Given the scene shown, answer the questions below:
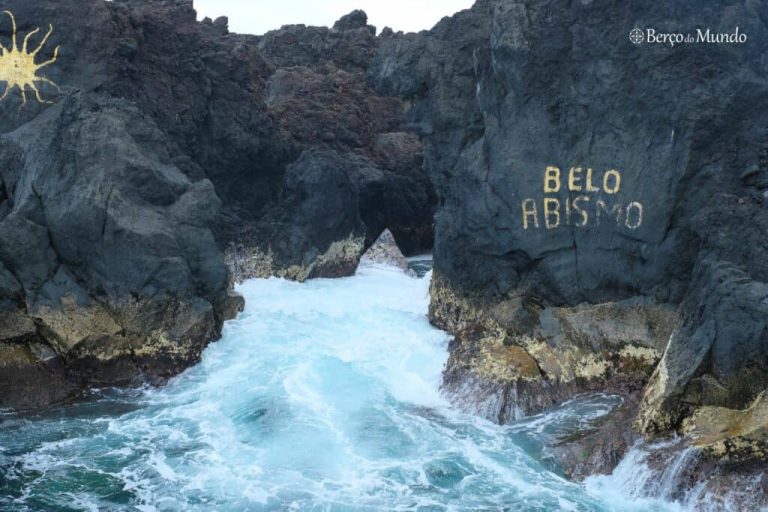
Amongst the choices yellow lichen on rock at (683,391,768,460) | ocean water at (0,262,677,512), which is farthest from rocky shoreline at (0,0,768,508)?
ocean water at (0,262,677,512)

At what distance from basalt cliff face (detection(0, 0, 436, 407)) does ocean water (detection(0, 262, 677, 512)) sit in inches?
42.3

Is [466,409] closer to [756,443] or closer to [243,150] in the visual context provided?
[756,443]

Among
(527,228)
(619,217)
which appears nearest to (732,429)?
(619,217)

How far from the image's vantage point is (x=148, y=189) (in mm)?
14180

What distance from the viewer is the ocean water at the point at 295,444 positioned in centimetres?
905

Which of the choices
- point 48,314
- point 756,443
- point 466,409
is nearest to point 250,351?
point 48,314

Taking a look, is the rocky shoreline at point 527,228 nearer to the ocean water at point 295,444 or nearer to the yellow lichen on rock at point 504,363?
the yellow lichen on rock at point 504,363

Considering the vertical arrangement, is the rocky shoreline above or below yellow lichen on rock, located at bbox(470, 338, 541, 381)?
above

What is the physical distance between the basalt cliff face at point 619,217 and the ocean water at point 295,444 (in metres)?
0.74

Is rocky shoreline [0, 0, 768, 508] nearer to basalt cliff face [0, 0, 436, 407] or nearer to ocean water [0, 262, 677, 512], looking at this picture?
basalt cliff face [0, 0, 436, 407]

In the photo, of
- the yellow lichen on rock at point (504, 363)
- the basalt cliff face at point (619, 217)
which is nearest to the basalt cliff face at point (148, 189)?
the yellow lichen on rock at point (504, 363)

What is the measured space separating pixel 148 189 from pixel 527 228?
6941mm

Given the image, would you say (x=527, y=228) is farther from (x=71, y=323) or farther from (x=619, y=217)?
(x=71, y=323)

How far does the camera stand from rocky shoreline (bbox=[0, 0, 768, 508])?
9664 millimetres
